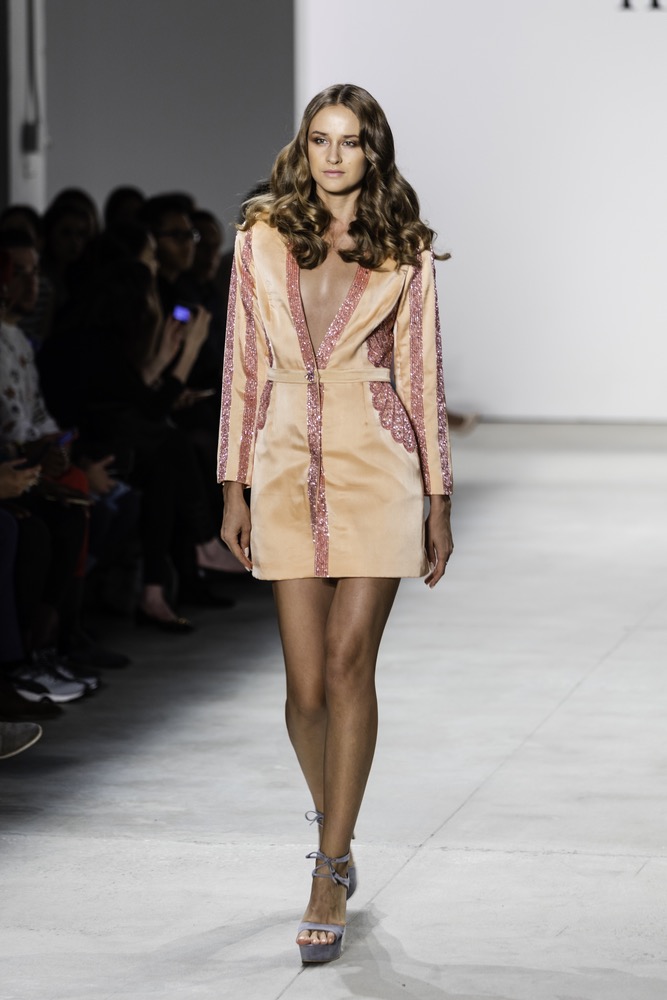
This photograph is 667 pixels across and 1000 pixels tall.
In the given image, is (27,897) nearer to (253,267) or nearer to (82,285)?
(253,267)

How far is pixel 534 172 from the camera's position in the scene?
12.8 meters

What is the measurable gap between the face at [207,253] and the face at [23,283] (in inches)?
72.0

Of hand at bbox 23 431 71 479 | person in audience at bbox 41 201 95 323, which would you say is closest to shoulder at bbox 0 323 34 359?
hand at bbox 23 431 71 479

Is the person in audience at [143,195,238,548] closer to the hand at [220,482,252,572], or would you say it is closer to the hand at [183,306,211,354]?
the hand at [183,306,211,354]

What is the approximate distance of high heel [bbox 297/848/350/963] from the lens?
2721 millimetres

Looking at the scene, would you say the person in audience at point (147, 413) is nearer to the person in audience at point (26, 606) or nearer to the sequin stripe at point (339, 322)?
the person in audience at point (26, 606)

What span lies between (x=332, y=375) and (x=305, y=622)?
1.26 feet

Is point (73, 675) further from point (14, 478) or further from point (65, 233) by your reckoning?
point (65, 233)

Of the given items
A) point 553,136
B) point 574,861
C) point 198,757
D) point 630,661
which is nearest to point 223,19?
point 553,136

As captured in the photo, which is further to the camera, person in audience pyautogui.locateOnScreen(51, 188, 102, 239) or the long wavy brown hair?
person in audience pyautogui.locateOnScreen(51, 188, 102, 239)

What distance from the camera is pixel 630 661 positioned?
4969 mm

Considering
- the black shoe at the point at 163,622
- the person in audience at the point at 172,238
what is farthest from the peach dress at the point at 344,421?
the person in audience at the point at 172,238

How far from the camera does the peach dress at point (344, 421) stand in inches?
111

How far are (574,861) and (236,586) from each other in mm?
3222
